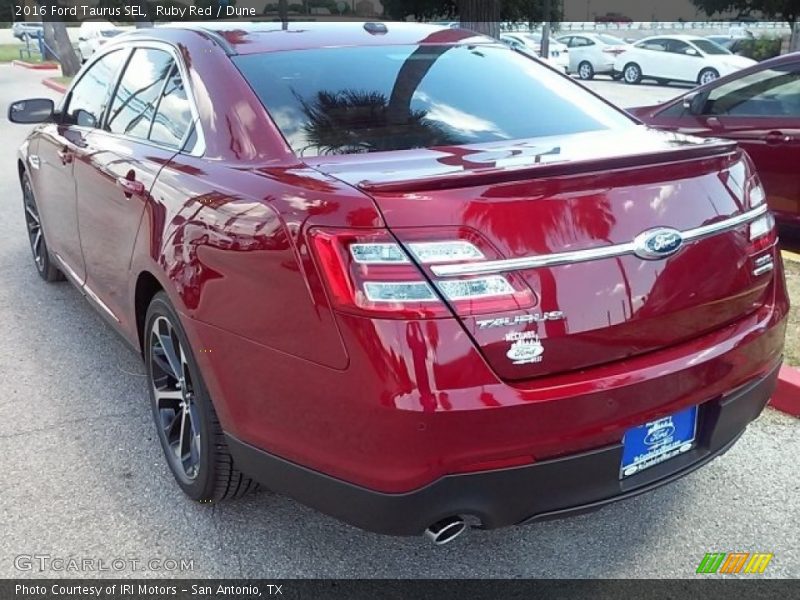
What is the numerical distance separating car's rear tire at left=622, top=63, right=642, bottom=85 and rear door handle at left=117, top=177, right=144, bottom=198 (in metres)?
22.2

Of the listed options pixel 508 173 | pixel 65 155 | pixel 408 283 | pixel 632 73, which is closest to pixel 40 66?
pixel 632 73

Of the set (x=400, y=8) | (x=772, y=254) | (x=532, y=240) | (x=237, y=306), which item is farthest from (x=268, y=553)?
(x=400, y=8)

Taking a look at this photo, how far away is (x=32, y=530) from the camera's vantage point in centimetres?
282

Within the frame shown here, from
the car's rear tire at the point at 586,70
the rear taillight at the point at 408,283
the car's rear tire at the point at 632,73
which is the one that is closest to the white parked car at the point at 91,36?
the car's rear tire at the point at 586,70

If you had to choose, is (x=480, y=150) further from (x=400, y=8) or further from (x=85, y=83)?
(x=400, y=8)

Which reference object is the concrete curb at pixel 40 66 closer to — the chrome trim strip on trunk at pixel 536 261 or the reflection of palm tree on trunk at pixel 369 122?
the reflection of palm tree on trunk at pixel 369 122

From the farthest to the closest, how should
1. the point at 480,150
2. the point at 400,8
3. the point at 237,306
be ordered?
the point at 400,8 < the point at 480,150 < the point at 237,306

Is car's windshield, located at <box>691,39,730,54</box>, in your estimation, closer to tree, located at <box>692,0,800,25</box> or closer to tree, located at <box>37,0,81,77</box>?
tree, located at <box>692,0,800,25</box>

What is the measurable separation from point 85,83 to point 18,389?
1656mm

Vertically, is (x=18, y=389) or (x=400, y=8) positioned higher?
(x=400, y=8)

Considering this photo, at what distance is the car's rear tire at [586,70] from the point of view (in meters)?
25.1

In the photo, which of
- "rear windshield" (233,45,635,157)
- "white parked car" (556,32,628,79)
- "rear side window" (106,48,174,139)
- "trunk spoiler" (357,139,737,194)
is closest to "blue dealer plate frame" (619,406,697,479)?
"trunk spoiler" (357,139,737,194)

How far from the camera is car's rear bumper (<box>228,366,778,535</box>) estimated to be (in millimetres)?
2090

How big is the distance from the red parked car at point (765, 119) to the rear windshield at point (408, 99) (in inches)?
103
